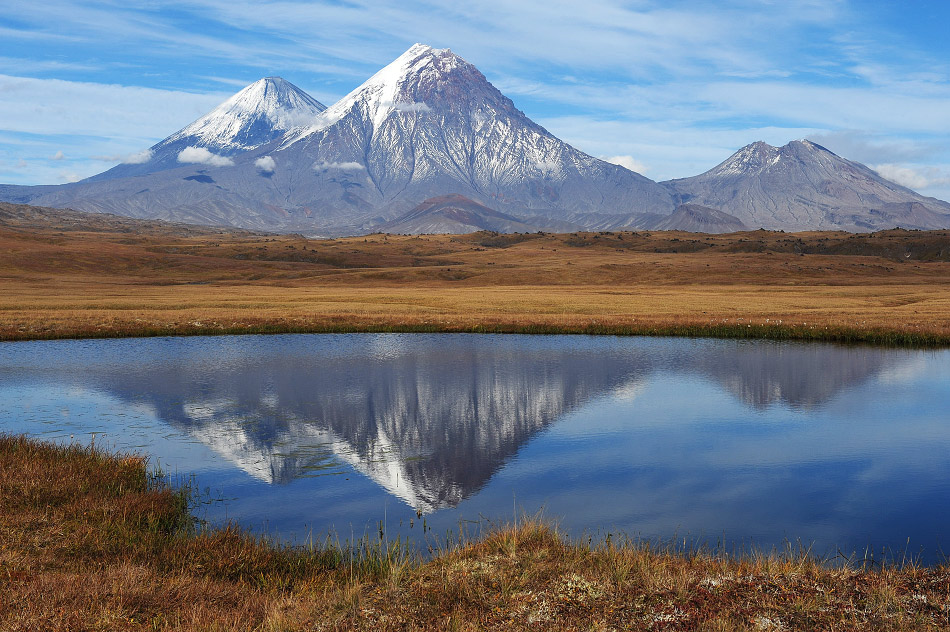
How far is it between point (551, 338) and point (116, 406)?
111ft

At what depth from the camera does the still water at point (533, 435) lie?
19.0 meters

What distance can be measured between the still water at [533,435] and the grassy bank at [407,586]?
9.65 ft

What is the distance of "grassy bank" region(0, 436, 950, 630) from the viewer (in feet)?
35.9

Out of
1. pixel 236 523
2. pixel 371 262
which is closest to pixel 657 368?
pixel 236 523

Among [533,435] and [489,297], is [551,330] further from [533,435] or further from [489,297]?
[489,297]

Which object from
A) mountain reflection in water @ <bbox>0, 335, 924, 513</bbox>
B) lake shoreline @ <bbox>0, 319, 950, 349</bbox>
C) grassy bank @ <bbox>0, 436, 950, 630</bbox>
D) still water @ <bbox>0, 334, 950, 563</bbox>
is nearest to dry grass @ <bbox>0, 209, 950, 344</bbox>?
lake shoreline @ <bbox>0, 319, 950, 349</bbox>

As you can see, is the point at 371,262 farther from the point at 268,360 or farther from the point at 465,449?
the point at 465,449

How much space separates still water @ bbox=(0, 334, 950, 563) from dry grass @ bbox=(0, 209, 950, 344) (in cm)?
1171

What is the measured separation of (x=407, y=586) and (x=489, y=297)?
84041mm

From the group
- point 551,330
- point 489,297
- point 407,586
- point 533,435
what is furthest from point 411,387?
point 489,297

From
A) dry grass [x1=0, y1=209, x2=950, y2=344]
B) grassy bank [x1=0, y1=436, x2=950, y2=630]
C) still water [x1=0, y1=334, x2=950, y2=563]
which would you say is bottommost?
still water [x1=0, y1=334, x2=950, y2=563]

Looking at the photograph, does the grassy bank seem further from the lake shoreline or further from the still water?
the lake shoreline

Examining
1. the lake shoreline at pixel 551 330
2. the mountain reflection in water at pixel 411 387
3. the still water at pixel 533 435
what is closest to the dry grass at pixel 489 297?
the lake shoreline at pixel 551 330

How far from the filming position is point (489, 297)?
9606 cm
